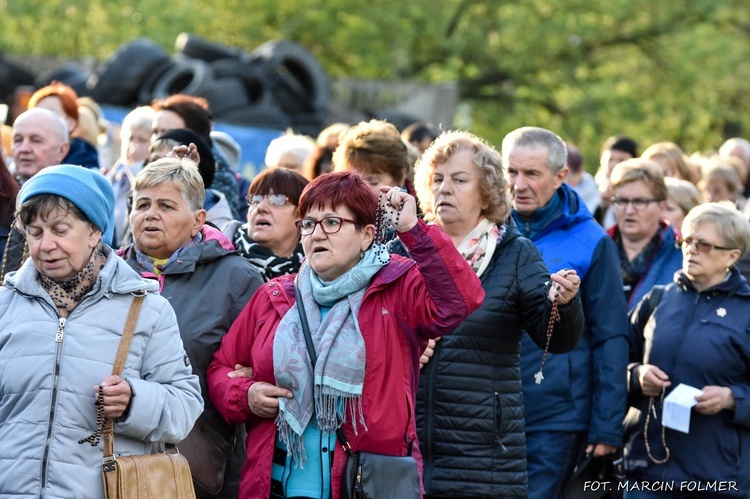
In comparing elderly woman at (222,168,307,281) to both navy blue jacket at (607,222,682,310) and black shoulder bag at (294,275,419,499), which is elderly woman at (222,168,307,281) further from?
navy blue jacket at (607,222,682,310)

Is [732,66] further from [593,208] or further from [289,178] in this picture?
[289,178]

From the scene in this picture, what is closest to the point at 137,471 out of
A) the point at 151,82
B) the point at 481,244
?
the point at 481,244

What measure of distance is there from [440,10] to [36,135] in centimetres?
2003

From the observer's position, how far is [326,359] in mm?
4871

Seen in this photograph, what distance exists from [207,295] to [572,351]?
6.58 ft

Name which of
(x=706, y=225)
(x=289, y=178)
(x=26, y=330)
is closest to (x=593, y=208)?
(x=706, y=225)

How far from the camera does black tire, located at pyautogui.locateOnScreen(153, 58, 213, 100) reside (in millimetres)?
17453

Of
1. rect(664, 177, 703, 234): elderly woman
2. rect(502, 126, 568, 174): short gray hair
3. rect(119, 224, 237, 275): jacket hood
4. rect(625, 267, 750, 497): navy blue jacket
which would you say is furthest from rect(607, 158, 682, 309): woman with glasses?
rect(119, 224, 237, 275): jacket hood

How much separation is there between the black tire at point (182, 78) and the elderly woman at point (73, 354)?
12.9 metres

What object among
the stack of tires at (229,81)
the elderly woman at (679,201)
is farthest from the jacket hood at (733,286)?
the stack of tires at (229,81)

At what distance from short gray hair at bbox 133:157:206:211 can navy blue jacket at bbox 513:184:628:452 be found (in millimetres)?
1808

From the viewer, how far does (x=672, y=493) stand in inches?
263

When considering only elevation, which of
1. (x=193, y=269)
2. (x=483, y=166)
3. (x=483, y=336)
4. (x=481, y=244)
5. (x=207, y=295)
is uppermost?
(x=483, y=166)

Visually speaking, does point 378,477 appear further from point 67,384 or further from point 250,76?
point 250,76
